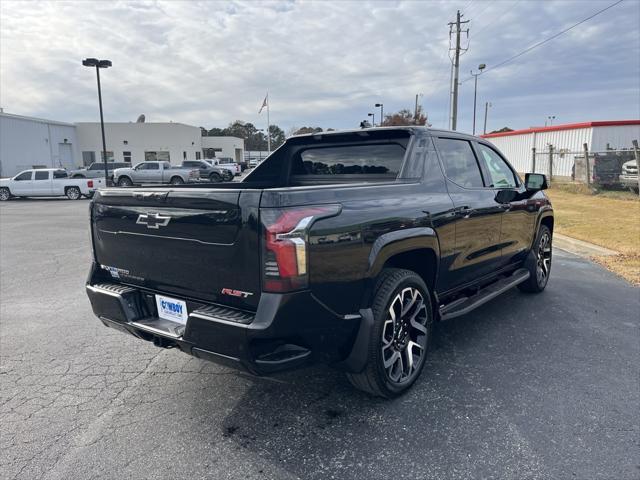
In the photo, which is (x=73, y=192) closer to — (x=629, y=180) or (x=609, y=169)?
(x=609, y=169)

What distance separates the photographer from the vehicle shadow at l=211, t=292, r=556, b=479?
2.54 m

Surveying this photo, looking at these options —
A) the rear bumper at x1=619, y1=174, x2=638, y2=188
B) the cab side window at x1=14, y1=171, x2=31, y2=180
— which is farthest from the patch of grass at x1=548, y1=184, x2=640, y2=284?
the cab side window at x1=14, y1=171, x2=31, y2=180

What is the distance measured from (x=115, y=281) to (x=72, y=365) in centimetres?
104

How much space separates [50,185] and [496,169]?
23734 mm

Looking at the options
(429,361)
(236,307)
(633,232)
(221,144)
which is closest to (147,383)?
(236,307)

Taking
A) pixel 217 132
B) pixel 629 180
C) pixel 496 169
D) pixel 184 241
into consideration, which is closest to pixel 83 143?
pixel 629 180

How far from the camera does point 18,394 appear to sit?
3324 mm

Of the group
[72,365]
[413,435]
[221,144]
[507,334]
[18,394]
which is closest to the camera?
[413,435]

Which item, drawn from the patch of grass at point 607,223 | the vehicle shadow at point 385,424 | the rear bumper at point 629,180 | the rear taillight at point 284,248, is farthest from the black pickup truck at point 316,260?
the rear bumper at point 629,180

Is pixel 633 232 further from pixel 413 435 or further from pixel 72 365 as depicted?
pixel 72 365

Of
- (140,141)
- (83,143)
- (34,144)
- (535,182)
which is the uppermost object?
(140,141)

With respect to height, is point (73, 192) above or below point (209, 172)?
below

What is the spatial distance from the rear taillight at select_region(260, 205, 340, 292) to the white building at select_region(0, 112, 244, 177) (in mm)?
42747

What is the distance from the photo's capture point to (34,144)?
135 ft
